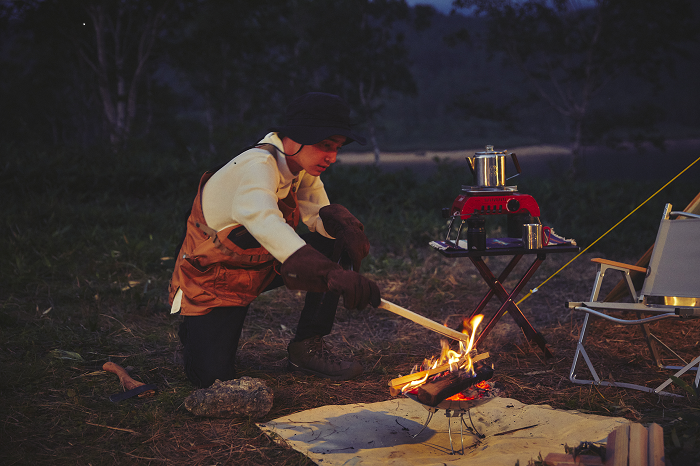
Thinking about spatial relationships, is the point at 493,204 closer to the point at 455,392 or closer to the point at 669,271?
the point at 669,271

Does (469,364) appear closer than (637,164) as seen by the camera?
Yes

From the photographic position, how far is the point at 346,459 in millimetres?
2492

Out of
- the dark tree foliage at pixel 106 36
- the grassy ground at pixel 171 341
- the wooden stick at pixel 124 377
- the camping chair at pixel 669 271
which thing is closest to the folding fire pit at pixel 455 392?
the grassy ground at pixel 171 341

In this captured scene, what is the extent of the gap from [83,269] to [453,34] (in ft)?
55.9

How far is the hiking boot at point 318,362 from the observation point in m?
3.46

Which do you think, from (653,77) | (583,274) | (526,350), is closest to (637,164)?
(653,77)

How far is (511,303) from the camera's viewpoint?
11.8ft

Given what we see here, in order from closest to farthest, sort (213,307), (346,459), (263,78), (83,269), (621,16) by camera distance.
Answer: (346,459), (213,307), (83,269), (621,16), (263,78)

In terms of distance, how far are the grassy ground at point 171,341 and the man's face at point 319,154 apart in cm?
129

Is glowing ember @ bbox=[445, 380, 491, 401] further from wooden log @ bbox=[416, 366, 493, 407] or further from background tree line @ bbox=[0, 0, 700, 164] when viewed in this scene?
background tree line @ bbox=[0, 0, 700, 164]

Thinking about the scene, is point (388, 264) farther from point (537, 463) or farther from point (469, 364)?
point (537, 463)

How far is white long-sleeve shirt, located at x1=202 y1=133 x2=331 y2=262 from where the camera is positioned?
2596 millimetres

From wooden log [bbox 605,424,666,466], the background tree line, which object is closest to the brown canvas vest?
wooden log [bbox 605,424,666,466]

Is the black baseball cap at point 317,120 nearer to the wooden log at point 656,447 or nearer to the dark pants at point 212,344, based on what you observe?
the dark pants at point 212,344
